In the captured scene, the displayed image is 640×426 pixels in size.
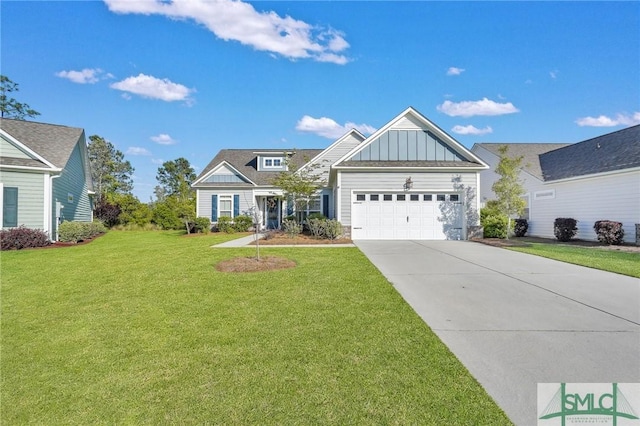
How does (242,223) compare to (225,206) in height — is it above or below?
below

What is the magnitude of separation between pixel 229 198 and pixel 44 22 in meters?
12.6

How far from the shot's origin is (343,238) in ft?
48.3

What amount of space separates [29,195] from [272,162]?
555 inches

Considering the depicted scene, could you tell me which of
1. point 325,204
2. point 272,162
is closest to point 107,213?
point 272,162

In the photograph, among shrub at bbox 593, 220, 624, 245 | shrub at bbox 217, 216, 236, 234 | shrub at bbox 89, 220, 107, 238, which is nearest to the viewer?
shrub at bbox 593, 220, 624, 245

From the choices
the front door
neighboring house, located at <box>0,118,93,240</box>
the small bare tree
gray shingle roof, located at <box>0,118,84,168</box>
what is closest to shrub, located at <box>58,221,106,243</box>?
neighboring house, located at <box>0,118,93,240</box>

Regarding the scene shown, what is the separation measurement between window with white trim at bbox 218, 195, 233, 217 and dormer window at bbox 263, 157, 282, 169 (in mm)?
3970

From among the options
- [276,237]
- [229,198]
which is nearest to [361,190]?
[276,237]

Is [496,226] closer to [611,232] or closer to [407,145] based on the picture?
[611,232]

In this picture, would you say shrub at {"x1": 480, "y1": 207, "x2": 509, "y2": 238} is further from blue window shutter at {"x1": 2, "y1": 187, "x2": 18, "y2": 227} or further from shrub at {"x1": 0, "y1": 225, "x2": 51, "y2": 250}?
blue window shutter at {"x1": 2, "y1": 187, "x2": 18, "y2": 227}

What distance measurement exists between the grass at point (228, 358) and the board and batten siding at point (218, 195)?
1546cm

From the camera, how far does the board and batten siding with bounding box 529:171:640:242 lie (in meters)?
13.0

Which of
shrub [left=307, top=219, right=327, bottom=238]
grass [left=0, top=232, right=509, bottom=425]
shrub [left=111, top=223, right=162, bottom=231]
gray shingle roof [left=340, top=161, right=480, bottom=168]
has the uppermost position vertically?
gray shingle roof [left=340, top=161, right=480, bottom=168]

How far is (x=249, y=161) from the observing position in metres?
24.9
